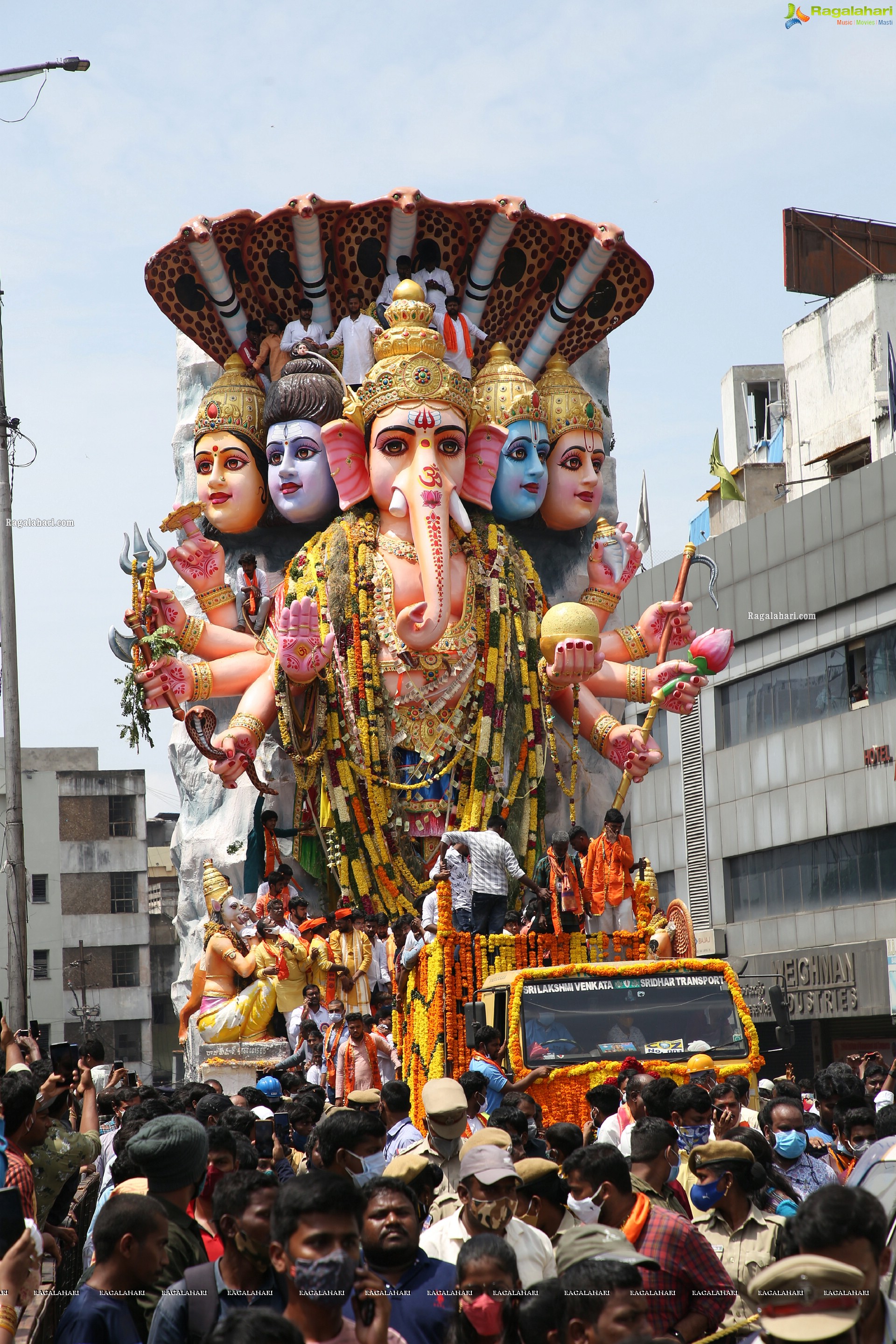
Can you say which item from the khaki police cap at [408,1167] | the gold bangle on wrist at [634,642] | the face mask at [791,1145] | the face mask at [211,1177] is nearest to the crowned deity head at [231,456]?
the gold bangle on wrist at [634,642]

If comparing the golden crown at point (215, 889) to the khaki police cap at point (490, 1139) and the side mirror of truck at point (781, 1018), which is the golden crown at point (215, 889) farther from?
the khaki police cap at point (490, 1139)

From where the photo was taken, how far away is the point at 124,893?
4722 centimetres

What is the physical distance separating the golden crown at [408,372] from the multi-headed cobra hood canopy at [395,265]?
2.87 ft

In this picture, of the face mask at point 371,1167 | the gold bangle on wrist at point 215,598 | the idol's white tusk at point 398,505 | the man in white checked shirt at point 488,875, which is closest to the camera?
the face mask at point 371,1167

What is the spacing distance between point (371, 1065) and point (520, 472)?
27.9 feet

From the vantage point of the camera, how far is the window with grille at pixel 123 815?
156ft

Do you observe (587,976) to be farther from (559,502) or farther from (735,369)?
(735,369)

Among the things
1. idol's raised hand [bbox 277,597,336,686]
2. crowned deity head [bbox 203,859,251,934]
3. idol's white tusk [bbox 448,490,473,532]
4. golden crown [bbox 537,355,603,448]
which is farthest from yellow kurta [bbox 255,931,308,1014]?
golden crown [bbox 537,355,603,448]

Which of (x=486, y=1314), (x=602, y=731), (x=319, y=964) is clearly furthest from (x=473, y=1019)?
(x=602, y=731)

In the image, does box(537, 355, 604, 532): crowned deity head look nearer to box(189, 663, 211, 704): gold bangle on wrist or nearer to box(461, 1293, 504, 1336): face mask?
box(189, 663, 211, 704): gold bangle on wrist

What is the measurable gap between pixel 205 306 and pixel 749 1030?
1198 centimetres

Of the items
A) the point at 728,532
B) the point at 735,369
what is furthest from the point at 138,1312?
the point at 735,369

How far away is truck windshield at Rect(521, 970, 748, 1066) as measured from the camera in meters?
10.2

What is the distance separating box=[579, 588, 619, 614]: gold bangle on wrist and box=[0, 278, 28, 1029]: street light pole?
666 cm
